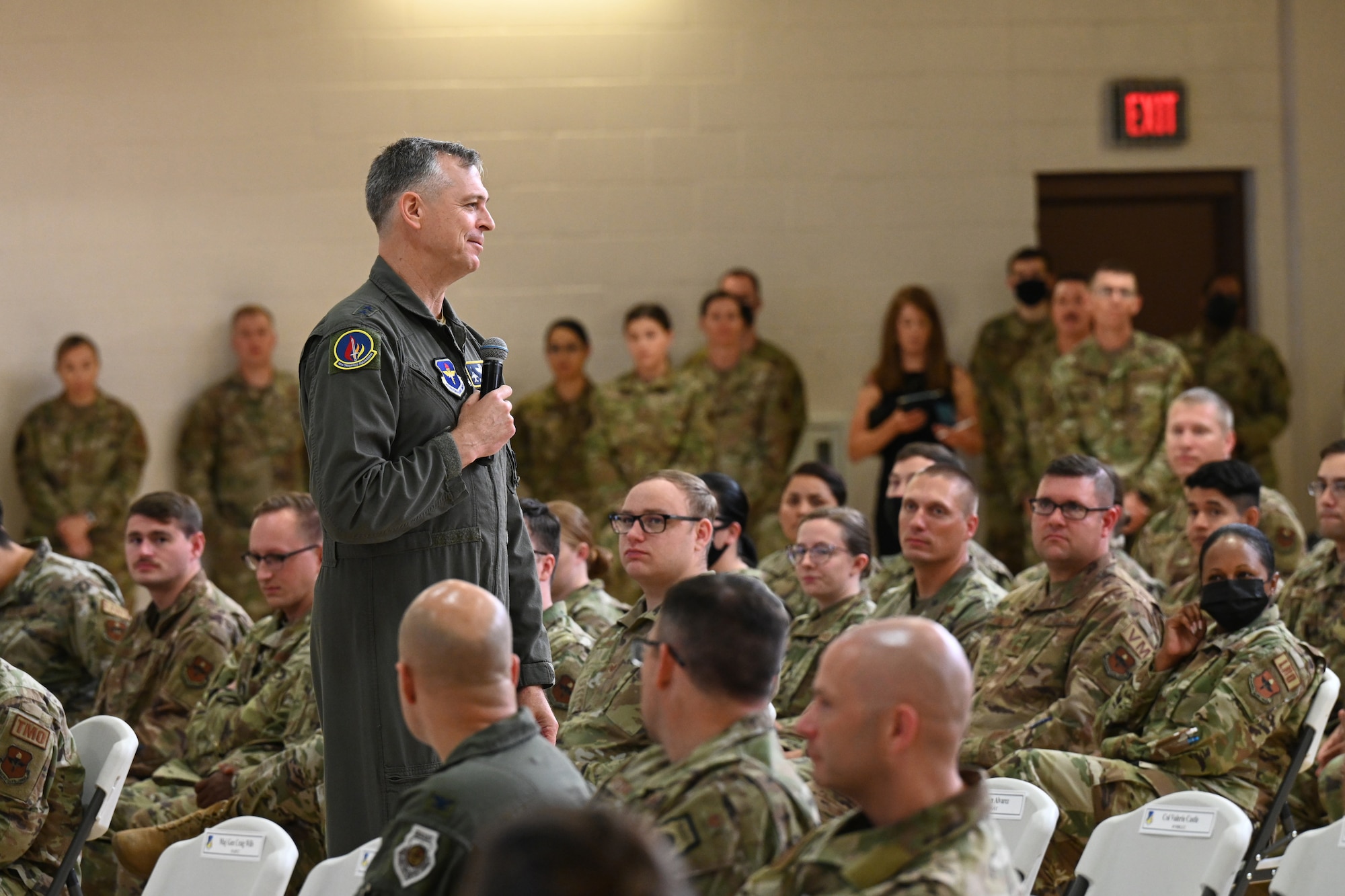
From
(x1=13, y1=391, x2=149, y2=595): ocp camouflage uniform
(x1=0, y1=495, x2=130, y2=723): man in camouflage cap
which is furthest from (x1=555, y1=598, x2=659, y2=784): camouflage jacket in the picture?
(x1=13, y1=391, x2=149, y2=595): ocp camouflage uniform

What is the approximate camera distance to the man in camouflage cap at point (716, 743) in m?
1.86

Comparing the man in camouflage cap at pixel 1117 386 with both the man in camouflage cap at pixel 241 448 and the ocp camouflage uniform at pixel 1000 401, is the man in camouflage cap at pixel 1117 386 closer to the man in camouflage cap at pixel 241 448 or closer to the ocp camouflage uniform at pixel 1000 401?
the ocp camouflage uniform at pixel 1000 401

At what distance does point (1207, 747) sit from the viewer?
138 inches

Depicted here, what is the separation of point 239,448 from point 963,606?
167 inches

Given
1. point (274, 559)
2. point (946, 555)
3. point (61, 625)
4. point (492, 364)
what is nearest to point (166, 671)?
point (61, 625)

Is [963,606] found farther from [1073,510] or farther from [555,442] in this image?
[555,442]

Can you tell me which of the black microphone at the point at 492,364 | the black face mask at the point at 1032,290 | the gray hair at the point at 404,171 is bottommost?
the black microphone at the point at 492,364

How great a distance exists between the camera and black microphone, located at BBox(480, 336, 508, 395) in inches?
101

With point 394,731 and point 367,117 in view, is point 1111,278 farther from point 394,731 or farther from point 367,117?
point 394,731

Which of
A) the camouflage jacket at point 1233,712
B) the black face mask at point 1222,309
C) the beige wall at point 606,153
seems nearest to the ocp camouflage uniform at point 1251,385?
the black face mask at point 1222,309

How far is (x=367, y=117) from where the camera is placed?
7.65m

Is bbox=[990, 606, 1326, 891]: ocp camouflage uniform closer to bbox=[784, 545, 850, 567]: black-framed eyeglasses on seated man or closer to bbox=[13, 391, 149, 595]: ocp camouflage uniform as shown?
bbox=[784, 545, 850, 567]: black-framed eyeglasses on seated man

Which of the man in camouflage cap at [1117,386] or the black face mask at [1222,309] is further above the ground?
the black face mask at [1222,309]

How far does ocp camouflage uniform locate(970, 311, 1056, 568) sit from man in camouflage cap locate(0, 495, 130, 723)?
425 centimetres
